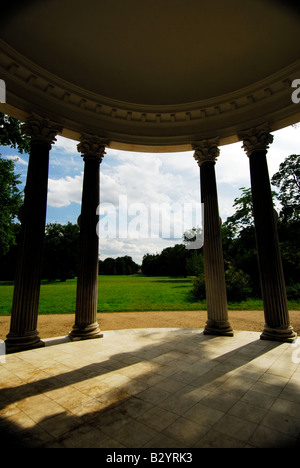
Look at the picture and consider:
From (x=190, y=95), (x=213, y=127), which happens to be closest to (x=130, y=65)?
(x=190, y=95)

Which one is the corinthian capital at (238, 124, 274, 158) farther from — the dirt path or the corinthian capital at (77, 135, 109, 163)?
the dirt path

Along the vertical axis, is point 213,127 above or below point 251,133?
above

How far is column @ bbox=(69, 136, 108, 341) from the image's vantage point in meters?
21.0

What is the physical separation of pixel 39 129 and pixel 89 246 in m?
11.5

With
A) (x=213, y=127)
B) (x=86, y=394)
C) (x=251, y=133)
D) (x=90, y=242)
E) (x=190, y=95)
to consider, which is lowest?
(x=86, y=394)

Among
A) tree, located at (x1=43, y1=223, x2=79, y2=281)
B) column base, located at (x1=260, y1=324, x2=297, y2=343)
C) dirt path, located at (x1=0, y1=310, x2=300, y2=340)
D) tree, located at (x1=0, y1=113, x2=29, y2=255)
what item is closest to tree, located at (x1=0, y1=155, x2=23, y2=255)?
tree, located at (x1=0, y1=113, x2=29, y2=255)

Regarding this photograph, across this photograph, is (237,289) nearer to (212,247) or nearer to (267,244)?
(212,247)

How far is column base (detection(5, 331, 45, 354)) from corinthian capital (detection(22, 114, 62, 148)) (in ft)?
54.1

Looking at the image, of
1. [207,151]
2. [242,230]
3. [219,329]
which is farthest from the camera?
[242,230]

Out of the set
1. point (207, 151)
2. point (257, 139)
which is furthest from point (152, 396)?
point (257, 139)

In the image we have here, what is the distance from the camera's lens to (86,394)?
11.0 metres

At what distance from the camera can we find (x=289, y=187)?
67.4 meters
